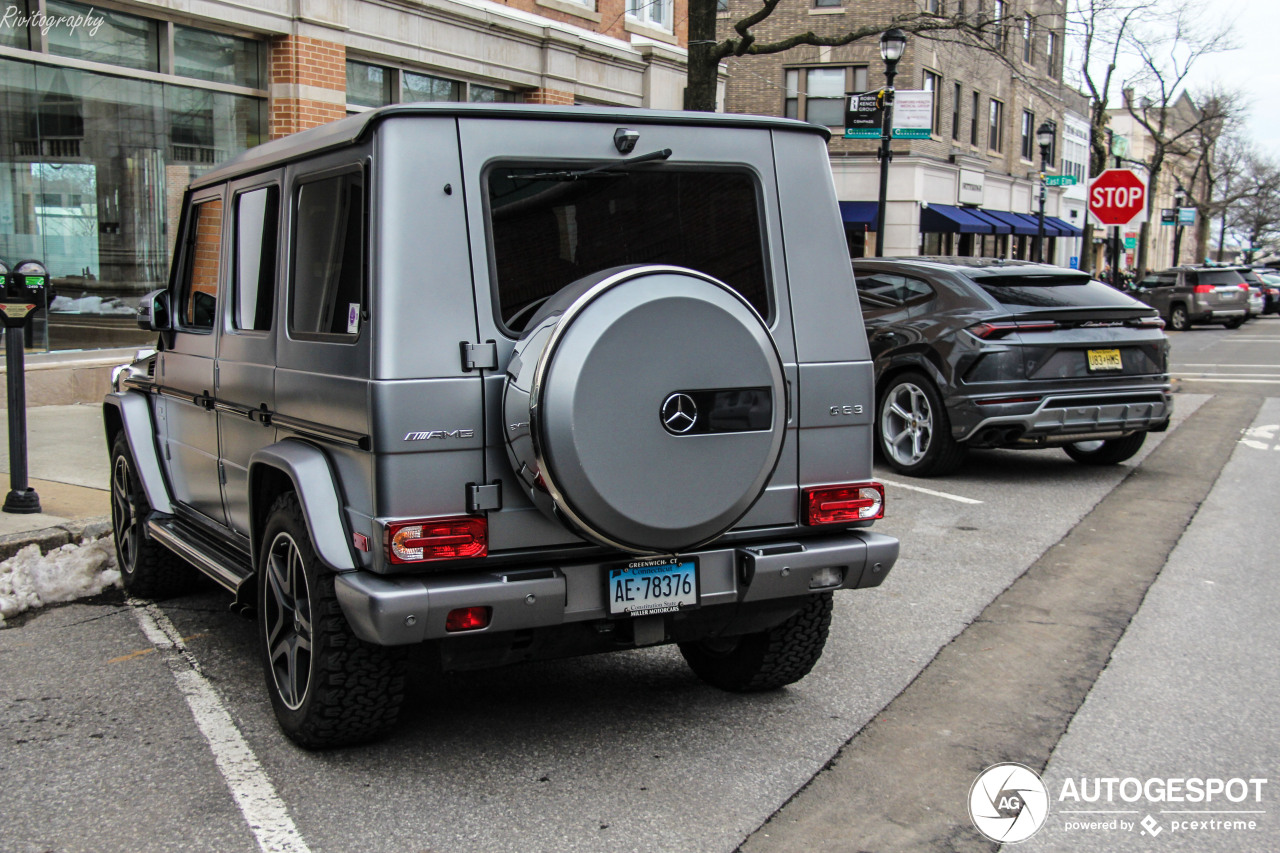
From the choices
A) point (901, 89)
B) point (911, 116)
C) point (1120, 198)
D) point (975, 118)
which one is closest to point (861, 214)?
point (901, 89)

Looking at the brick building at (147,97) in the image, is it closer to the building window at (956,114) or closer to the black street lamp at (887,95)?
the black street lamp at (887,95)

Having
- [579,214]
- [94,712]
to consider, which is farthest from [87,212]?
[579,214]

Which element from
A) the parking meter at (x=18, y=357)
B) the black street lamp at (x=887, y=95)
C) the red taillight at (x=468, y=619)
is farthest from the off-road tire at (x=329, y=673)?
the black street lamp at (x=887, y=95)

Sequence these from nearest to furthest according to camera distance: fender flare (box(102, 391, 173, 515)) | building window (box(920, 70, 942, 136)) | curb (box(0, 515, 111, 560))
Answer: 1. fender flare (box(102, 391, 173, 515))
2. curb (box(0, 515, 111, 560))
3. building window (box(920, 70, 942, 136))

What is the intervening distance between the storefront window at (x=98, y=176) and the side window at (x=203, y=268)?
214 inches

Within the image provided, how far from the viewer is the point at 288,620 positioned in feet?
13.5

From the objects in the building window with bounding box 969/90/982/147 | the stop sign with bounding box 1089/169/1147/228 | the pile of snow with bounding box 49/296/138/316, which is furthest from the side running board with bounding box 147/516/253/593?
the building window with bounding box 969/90/982/147

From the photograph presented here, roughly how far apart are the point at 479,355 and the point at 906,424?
665cm

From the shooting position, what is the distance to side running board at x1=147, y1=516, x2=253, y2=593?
4520 mm

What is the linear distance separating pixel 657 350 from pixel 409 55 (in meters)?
12.0

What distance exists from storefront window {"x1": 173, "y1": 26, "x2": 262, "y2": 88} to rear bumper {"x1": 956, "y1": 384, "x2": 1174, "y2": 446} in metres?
8.58

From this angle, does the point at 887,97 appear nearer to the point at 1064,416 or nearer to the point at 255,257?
the point at 1064,416

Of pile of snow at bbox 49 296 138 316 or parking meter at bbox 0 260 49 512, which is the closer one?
parking meter at bbox 0 260 49 512

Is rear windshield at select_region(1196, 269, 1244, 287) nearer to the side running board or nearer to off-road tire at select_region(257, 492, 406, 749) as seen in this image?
the side running board
